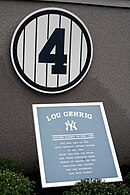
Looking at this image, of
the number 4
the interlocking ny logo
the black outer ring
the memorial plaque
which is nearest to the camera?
the memorial plaque

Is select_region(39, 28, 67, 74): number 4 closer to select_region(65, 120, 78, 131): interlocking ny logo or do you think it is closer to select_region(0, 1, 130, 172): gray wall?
select_region(0, 1, 130, 172): gray wall

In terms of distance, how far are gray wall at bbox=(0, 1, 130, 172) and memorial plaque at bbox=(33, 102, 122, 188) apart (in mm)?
1145

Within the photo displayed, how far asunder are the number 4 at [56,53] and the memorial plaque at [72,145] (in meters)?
1.15

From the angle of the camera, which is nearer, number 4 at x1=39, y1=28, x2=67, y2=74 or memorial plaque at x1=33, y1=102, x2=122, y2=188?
memorial plaque at x1=33, y1=102, x2=122, y2=188

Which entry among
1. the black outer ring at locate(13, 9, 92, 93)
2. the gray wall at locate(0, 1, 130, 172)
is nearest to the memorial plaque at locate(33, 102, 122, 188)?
the black outer ring at locate(13, 9, 92, 93)

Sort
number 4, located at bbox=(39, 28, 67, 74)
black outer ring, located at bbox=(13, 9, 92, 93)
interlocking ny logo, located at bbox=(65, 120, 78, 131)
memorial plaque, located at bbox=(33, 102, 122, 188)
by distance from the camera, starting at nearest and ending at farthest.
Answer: memorial plaque, located at bbox=(33, 102, 122, 188), interlocking ny logo, located at bbox=(65, 120, 78, 131), black outer ring, located at bbox=(13, 9, 92, 93), number 4, located at bbox=(39, 28, 67, 74)

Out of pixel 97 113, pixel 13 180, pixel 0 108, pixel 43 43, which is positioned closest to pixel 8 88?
pixel 0 108

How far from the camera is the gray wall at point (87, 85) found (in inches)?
328

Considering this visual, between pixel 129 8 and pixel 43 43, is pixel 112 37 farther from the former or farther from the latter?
pixel 43 43

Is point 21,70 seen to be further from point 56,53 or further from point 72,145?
point 72,145

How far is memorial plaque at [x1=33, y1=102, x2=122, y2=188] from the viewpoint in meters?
6.97

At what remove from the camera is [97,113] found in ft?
25.0

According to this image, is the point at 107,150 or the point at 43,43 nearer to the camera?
the point at 107,150

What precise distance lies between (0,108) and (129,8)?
2817 mm
